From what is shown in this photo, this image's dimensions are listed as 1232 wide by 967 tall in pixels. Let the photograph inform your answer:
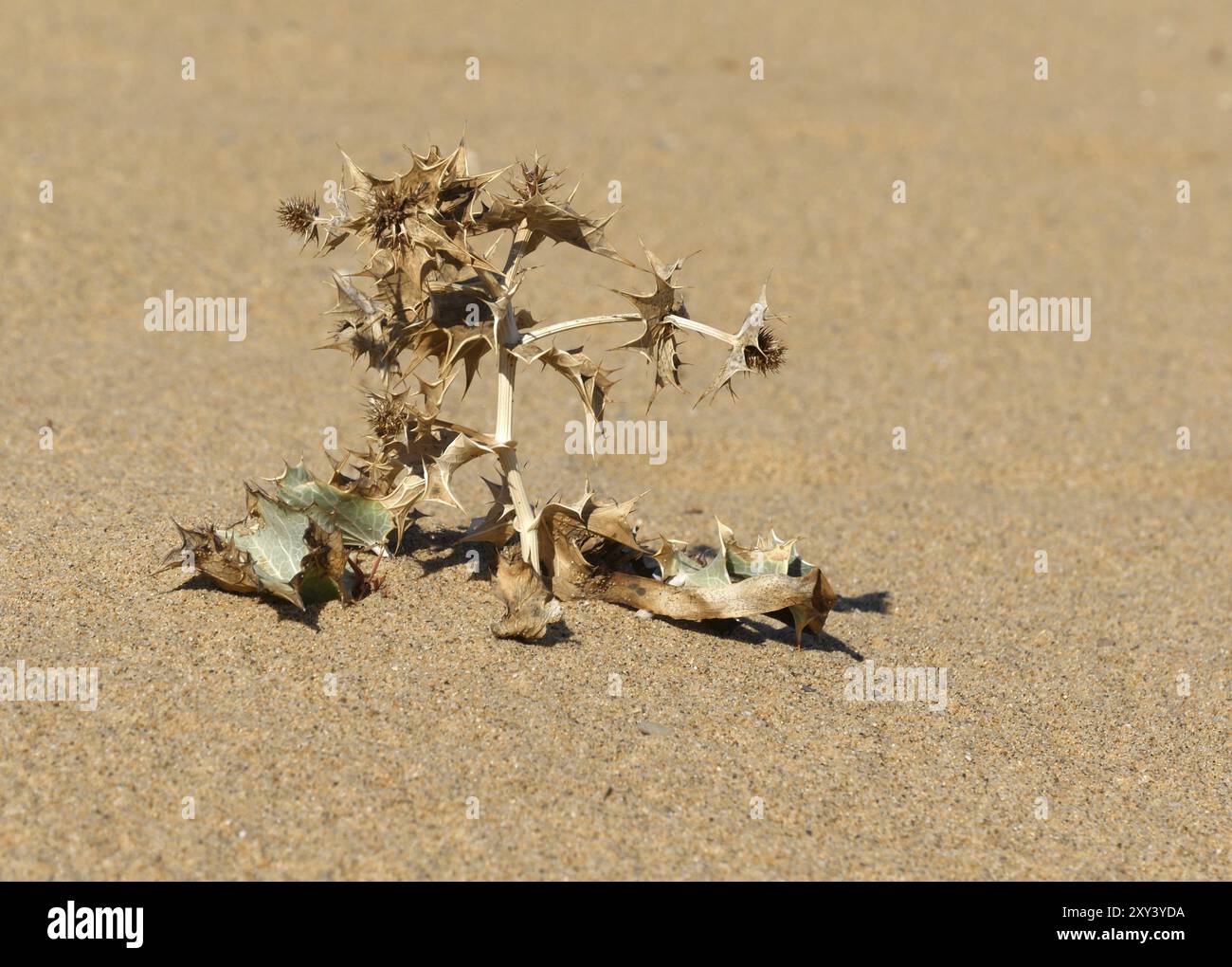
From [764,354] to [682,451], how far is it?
9.84ft

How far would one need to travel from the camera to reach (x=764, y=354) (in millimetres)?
3209

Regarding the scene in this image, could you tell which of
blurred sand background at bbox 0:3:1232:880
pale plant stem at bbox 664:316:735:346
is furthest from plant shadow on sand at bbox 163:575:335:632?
pale plant stem at bbox 664:316:735:346

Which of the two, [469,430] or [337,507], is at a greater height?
[469,430]

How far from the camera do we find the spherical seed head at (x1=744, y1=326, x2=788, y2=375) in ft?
10.5

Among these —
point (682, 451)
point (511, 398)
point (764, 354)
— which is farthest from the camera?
point (682, 451)

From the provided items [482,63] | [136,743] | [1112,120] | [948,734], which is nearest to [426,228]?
[136,743]

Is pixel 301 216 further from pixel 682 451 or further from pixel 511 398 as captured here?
pixel 682 451

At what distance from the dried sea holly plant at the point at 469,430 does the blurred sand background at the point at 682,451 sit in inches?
5.4

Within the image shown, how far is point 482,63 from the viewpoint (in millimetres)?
11297

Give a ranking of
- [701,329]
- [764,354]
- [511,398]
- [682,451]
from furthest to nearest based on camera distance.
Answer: [682,451]
[511,398]
[701,329]
[764,354]

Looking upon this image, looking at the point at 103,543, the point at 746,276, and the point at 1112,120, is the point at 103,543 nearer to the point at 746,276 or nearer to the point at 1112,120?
the point at 746,276

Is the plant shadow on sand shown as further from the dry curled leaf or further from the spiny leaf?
the dry curled leaf

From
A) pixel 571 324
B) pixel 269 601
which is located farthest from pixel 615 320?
pixel 269 601

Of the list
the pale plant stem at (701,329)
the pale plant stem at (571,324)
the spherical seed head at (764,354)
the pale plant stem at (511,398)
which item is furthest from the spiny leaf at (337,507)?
the spherical seed head at (764,354)
